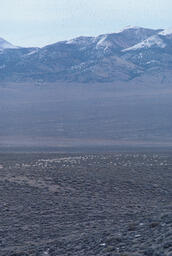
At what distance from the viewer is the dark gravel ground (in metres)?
13.0

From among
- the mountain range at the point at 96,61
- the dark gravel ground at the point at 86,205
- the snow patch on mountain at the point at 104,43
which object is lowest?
the dark gravel ground at the point at 86,205

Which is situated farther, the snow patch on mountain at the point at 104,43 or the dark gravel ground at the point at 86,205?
the snow patch on mountain at the point at 104,43

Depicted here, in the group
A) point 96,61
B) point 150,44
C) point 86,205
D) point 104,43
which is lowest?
point 86,205

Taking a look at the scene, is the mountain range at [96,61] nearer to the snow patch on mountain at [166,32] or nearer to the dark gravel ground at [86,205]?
the snow patch on mountain at [166,32]

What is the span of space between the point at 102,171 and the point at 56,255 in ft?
52.1

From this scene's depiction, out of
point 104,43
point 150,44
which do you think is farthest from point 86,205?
point 150,44

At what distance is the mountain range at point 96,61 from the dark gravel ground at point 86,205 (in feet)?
288

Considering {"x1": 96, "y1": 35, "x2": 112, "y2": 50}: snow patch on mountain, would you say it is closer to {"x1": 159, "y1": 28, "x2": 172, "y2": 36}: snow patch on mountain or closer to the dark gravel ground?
{"x1": 159, "y1": 28, "x2": 172, "y2": 36}: snow patch on mountain

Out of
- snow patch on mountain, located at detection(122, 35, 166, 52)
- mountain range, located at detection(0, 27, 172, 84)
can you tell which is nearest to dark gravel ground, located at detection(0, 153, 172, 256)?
mountain range, located at detection(0, 27, 172, 84)

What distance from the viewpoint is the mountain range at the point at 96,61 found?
122875 millimetres

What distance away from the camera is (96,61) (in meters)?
134

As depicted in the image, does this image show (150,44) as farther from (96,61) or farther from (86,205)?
(86,205)

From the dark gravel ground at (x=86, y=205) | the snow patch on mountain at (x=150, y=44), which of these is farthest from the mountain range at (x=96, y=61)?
the dark gravel ground at (x=86, y=205)

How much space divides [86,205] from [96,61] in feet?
379
